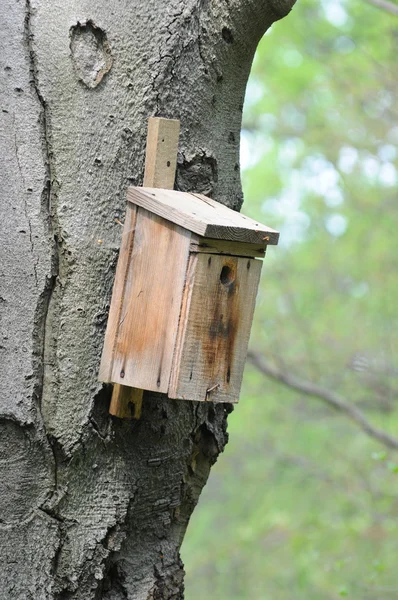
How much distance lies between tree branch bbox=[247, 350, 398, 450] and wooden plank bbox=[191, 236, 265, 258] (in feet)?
11.7

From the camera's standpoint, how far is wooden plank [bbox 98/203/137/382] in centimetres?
178

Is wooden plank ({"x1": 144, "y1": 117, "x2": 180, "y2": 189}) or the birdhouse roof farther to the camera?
wooden plank ({"x1": 144, "y1": 117, "x2": 180, "y2": 189})

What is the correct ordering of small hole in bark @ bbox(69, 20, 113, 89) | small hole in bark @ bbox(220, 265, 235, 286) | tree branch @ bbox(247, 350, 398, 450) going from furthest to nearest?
tree branch @ bbox(247, 350, 398, 450), small hole in bark @ bbox(69, 20, 113, 89), small hole in bark @ bbox(220, 265, 235, 286)

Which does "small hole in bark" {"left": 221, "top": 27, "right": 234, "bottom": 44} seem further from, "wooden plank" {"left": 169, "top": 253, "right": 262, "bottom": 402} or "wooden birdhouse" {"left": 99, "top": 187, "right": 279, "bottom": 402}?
"wooden plank" {"left": 169, "top": 253, "right": 262, "bottom": 402}

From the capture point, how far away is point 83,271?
71.0 inches

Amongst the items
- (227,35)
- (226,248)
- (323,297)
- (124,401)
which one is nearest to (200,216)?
(226,248)

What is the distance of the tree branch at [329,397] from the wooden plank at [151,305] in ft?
11.9

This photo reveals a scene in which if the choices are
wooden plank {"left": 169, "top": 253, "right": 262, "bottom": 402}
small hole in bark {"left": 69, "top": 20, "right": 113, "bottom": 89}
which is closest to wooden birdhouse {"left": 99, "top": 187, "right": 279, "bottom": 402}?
wooden plank {"left": 169, "top": 253, "right": 262, "bottom": 402}

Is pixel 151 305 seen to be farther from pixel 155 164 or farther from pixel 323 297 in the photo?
pixel 323 297

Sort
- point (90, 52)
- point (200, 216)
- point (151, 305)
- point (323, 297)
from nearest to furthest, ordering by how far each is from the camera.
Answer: point (200, 216) → point (151, 305) → point (90, 52) → point (323, 297)

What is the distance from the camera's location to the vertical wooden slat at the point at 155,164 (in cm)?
179

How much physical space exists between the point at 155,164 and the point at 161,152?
0.11ft

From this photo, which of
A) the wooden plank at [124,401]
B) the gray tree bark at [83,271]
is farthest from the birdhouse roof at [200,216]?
the wooden plank at [124,401]

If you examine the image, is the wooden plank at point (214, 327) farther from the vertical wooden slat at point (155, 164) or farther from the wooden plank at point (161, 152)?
the wooden plank at point (161, 152)
